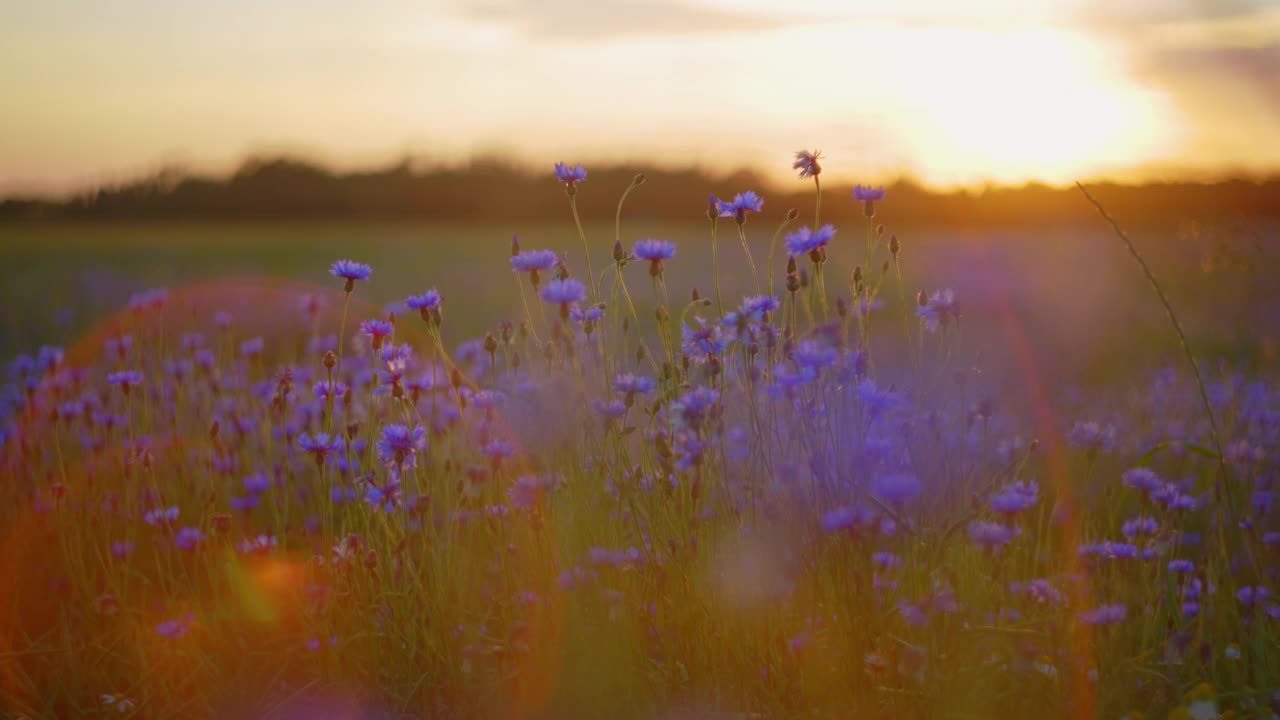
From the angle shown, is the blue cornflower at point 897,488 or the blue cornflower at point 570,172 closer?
the blue cornflower at point 897,488

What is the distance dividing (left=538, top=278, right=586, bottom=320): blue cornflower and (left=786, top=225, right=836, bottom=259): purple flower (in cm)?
53

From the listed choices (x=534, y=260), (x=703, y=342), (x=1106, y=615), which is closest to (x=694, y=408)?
(x=703, y=342)

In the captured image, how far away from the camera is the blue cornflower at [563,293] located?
7.96ft

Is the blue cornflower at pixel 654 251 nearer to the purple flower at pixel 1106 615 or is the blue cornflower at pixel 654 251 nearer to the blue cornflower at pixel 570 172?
the blue cornflower at pixel 570 172

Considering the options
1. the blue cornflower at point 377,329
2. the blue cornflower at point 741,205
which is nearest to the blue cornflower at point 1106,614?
the blue cornflower at point 741,205

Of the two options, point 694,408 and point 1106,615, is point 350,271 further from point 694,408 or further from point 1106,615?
point 1106,615

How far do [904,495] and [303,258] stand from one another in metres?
8.60

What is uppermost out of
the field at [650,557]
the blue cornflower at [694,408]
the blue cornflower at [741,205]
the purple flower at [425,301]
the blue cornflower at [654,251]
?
the blue cornflower at [741,205]

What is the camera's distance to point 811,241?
2336mm

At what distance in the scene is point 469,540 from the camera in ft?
7.94

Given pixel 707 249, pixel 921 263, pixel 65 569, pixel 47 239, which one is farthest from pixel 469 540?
pixel 47 239

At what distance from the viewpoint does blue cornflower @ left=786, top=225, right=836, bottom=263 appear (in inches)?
91.8

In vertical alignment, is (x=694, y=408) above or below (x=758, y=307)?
below

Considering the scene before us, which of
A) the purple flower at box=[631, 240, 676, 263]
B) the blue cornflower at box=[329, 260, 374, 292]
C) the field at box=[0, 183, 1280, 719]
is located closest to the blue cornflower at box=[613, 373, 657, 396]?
the field at box=[0, 183, 1280, 719]
